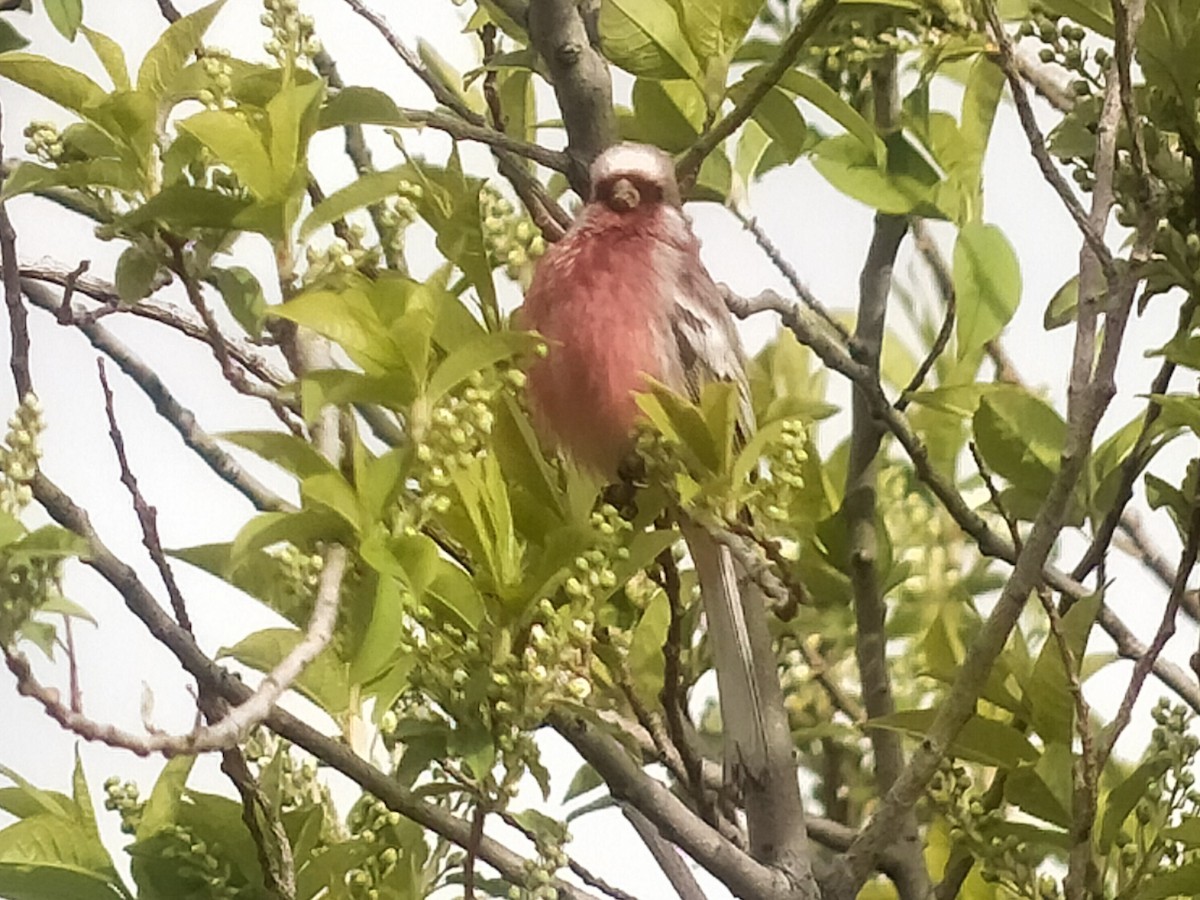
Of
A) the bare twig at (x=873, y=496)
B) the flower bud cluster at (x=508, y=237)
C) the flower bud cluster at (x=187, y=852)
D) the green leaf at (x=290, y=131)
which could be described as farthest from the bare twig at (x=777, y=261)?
the flower bud cluster at (x=187, y=852)

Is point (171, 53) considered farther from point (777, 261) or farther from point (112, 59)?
point (777, 261)

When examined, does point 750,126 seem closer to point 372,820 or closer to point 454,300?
point 454,300

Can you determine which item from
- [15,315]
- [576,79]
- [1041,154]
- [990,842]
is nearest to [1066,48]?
[1041,154]

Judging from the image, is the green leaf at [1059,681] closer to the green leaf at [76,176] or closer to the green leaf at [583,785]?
the green leaf at [583,785]

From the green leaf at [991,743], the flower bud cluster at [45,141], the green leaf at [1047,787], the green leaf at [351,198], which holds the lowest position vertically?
the green leaf at [1047,787]

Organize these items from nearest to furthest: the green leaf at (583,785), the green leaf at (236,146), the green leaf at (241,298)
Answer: the green leaf at (236,146) < the green leaf at (241,298) < the green leaf at (583,785)

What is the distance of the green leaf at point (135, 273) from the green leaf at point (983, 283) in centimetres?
32

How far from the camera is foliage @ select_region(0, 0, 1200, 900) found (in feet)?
1.42

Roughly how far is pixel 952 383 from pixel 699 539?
0.18 m

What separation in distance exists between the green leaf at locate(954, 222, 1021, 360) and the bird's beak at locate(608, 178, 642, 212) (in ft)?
0.53

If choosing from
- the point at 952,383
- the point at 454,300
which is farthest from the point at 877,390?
the point at 454,300

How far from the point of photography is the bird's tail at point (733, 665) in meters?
0.52

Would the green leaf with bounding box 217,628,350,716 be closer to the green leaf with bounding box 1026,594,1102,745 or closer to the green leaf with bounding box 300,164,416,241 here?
the green leaf with bounding box 300,164,416,241

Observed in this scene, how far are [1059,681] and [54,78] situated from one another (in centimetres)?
40
